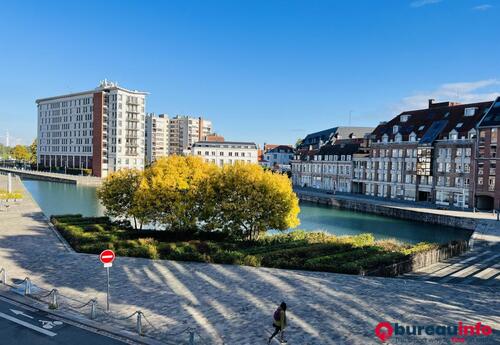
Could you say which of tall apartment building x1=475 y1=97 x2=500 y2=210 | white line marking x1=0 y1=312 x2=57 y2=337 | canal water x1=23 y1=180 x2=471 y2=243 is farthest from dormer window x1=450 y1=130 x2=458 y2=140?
white line marking x1=0 y1=312 x2=57 y2=337

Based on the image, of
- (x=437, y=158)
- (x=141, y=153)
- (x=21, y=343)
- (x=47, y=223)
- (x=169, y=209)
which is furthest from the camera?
(x=141, y=153)

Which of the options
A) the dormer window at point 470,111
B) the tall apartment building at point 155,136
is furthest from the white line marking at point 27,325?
the tall apartment building at point 155,136

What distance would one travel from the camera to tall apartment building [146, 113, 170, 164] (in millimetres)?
191375

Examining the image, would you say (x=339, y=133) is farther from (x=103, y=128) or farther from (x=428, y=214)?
(x=103, y=128)

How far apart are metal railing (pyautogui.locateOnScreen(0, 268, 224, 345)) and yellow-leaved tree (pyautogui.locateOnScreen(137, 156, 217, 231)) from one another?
14676mm

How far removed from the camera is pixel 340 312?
59.2 feet

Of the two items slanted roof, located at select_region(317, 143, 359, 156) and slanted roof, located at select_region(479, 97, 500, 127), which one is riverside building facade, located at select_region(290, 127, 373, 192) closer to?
slanted roof, located at select_region(317, 143, 359, 156)

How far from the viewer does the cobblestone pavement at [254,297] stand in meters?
16.0

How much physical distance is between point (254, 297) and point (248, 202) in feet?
51.4

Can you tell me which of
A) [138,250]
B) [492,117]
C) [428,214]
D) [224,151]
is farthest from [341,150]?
[138,250]

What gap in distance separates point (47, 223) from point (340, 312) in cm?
3282

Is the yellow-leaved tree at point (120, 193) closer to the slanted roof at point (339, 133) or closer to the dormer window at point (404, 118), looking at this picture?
the dormer window at point (404, 118)

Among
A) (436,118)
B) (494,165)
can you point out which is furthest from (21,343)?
(436,118)

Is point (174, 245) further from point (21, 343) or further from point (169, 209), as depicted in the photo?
point (21, 343)
